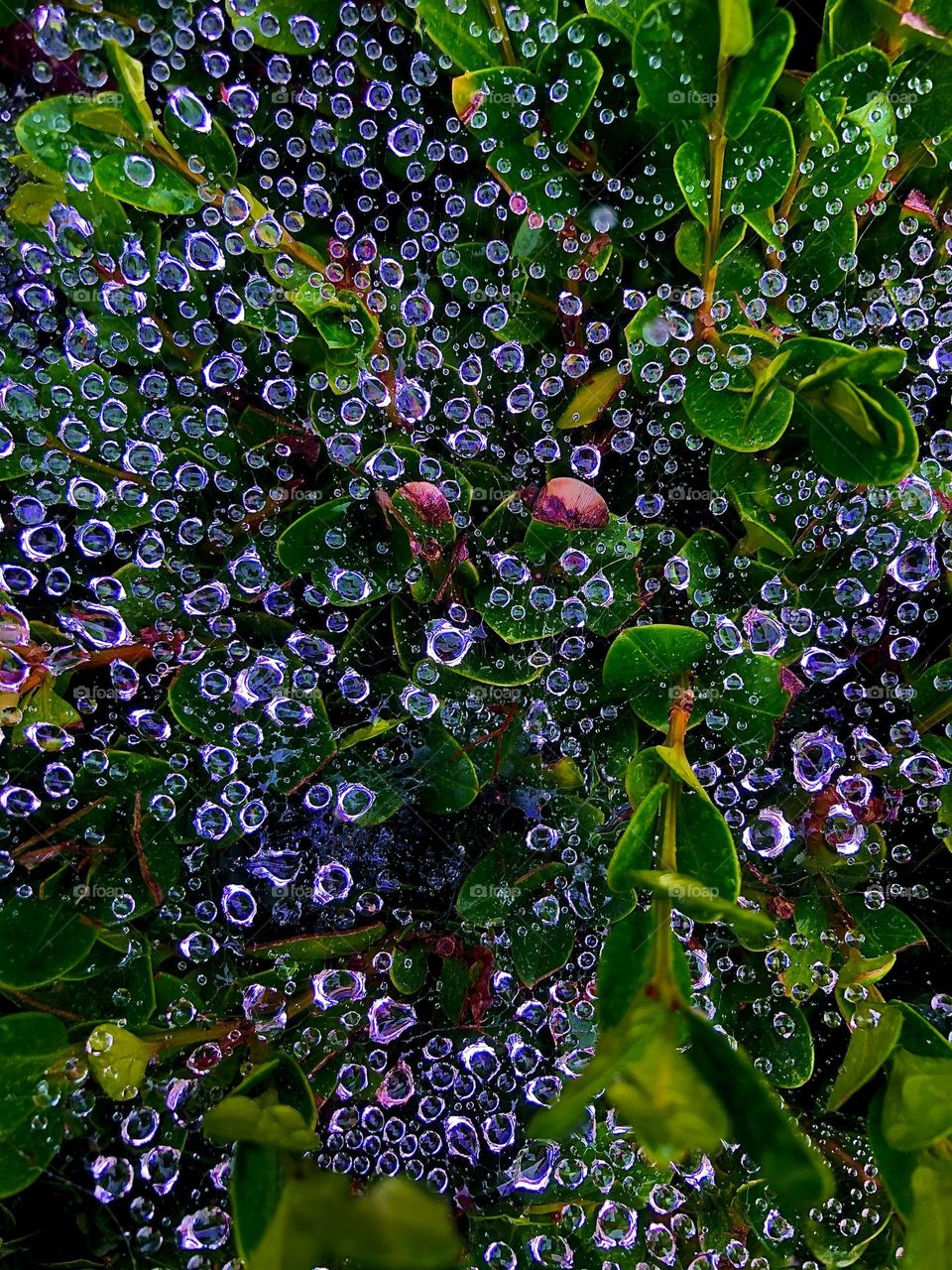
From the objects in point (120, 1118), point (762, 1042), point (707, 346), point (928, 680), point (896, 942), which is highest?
point (707, 346)

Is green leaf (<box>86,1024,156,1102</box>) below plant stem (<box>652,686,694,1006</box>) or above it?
below

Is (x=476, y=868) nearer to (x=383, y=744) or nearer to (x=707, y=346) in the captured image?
(x=383, y=744)

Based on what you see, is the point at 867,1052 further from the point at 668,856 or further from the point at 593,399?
the point at 593,399

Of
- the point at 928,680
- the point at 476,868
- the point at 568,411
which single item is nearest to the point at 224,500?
the point at 568,411

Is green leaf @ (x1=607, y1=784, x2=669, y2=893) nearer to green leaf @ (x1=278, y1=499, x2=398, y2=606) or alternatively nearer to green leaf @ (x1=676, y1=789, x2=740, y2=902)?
green leaf @ (x1=676, y1=789, x2=740, y2=902)

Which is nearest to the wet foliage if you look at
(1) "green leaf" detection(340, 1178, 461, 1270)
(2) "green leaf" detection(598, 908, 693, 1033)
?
(2) "green leaf" detection(598, 908, 693, 1033)

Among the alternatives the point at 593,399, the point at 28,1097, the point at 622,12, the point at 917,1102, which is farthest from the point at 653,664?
the point at 28,1097

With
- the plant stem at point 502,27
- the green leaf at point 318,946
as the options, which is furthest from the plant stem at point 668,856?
the plant stem at point 502,27
